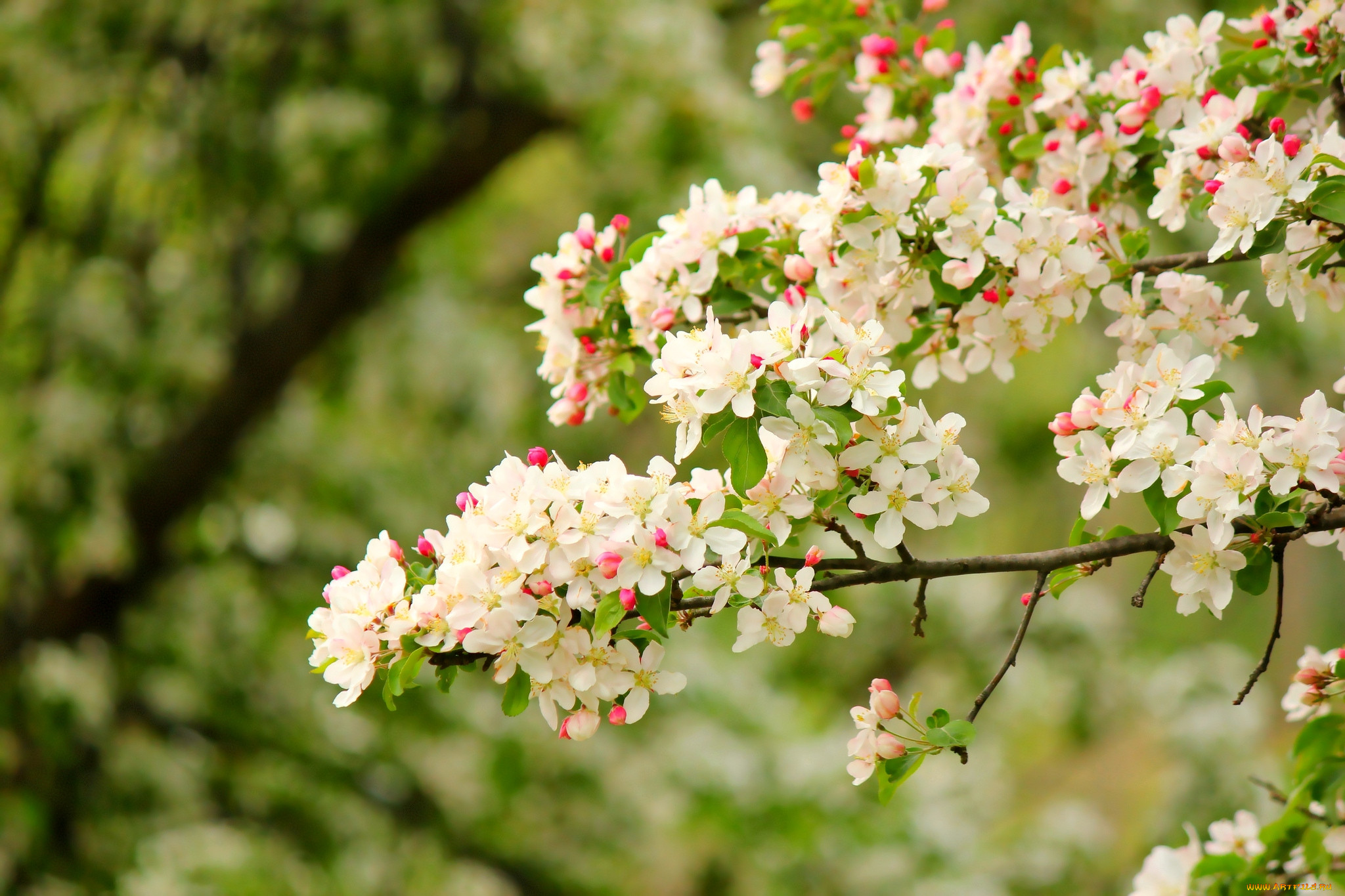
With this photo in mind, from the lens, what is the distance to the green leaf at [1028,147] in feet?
4.59

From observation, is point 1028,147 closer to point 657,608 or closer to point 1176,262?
point 1176,262

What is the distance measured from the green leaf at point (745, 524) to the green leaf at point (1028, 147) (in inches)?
28.8

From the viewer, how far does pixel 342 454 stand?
13.8 feet

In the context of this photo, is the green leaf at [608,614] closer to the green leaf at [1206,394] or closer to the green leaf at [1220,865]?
the green leaf at [1206,394]

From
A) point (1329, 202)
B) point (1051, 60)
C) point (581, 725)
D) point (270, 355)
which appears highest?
point (270, 355)

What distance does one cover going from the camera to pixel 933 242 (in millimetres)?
1205

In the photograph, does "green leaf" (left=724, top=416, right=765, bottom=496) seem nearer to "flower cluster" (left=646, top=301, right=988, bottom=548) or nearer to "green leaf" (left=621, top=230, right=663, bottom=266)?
"flower cluster" (left=646, top=301, right=988, bottom=548)

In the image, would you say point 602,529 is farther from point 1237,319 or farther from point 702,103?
point 702,103

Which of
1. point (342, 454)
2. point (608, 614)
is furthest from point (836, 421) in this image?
point (342, 454)

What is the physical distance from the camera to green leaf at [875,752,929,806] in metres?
1.00

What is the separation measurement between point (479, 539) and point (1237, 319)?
87cm

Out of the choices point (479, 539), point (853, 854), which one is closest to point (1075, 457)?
point (479, 539)

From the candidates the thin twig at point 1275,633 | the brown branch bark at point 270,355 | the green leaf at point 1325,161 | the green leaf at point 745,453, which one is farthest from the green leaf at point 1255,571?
the brown branch bark at point 270,355

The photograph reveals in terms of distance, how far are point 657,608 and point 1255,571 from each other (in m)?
0.54
